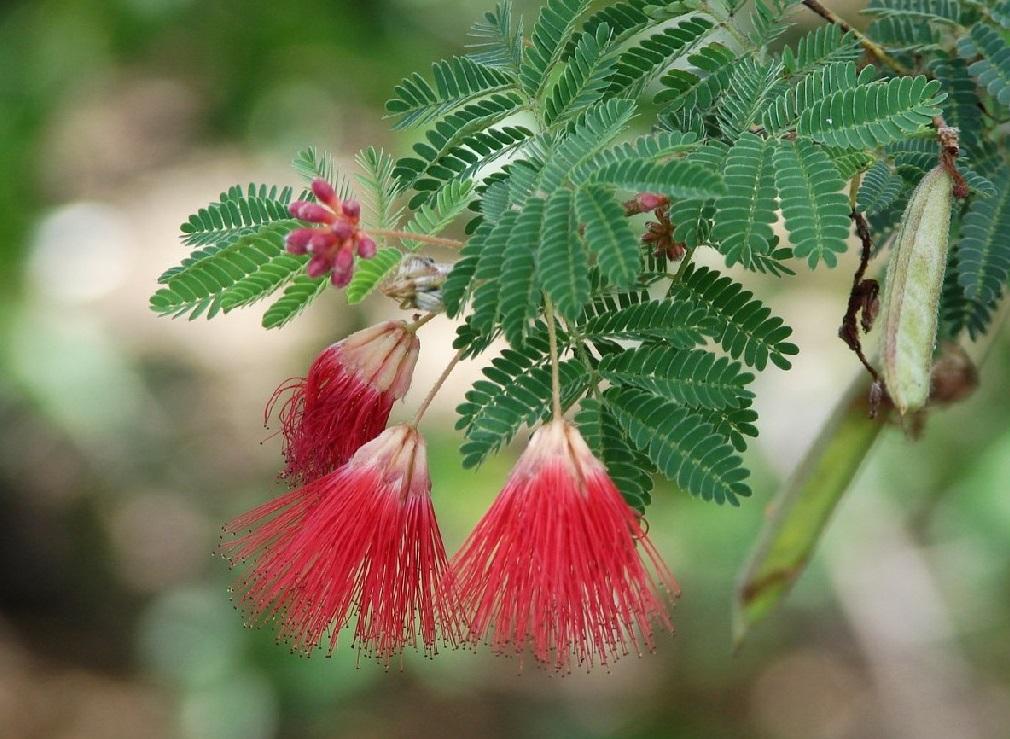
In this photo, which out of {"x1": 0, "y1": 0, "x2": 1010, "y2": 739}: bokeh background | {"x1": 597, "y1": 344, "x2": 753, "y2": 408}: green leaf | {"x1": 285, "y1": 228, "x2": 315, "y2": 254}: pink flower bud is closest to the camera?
{"x1": 285, "y1": 228, "x2": 315, "y2": 254}: pink flower bud

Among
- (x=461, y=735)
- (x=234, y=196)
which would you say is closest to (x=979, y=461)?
(x=461, y=735)

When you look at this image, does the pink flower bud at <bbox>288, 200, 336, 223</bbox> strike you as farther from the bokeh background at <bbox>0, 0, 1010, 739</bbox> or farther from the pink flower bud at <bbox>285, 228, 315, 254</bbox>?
the bokeh background at <bbox>0, 0, 1010, 739</bbox>

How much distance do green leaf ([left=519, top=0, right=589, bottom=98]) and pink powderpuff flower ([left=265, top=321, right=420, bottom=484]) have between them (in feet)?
0.67

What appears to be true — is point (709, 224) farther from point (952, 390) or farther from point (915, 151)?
point (952, 390)

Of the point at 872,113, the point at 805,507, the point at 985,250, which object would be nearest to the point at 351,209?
the point at 872,113

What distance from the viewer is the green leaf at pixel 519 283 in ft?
2.20

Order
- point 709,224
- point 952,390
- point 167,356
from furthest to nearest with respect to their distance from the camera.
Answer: point 167,356 → point 952,390 → point 709,224

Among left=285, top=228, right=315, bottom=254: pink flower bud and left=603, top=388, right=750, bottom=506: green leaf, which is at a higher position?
left=285, top=228, right=315, bottom=254: pink flower bud

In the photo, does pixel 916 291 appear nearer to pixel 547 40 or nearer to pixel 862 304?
pixel 862 304

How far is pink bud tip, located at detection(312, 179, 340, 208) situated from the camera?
647 mm

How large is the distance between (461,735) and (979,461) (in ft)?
4.55

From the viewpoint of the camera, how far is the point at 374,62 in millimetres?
2840

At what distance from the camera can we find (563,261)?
0.66m

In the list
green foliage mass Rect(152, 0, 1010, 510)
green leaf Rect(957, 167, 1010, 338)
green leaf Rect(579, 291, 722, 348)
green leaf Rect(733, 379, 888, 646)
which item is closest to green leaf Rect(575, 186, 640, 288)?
green foliage mass Rect(152, 0, 1010, 510)
